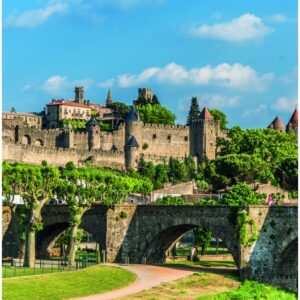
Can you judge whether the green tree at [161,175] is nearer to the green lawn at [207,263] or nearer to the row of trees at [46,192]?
the green lawn at [207,263]

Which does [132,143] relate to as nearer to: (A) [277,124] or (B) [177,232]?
(A) [277,124]

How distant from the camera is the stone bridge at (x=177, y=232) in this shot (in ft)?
163

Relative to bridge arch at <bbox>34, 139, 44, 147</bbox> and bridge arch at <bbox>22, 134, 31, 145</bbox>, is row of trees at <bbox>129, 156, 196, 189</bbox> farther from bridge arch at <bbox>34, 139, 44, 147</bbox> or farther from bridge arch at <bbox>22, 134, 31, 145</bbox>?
bridge arch at <bbox>22, 134, 31, 145</bbox>

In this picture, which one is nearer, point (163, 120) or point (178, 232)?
point (178, 232)

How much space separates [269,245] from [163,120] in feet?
321

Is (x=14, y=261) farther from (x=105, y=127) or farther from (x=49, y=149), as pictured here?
(x=105, y=127)

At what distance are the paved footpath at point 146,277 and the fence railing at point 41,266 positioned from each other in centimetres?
302

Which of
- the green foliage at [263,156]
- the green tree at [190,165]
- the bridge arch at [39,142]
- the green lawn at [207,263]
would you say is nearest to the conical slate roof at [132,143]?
the green tree at [190,165]

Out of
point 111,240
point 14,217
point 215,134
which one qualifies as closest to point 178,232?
point 111,240

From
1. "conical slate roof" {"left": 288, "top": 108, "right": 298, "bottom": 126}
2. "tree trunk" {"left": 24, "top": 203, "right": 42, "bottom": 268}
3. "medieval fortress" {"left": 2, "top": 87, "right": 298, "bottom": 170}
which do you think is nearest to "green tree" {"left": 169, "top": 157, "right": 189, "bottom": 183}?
"medieval fortress" {"left": 2, "top": 87, "right": 298, "bottom": 170}

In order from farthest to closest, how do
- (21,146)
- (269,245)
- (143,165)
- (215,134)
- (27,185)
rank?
(215,134) < (143,165) < (21,146) < (27,185) < (269,245)

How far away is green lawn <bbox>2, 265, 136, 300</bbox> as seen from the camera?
42.8 meters

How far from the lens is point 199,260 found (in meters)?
61.8

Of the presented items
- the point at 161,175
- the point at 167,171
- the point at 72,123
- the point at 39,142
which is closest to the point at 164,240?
the point at 161,175
